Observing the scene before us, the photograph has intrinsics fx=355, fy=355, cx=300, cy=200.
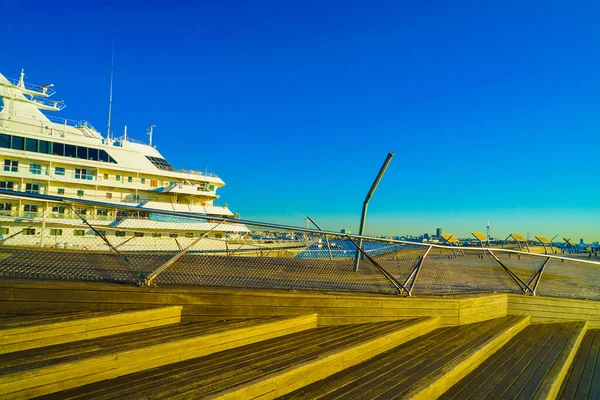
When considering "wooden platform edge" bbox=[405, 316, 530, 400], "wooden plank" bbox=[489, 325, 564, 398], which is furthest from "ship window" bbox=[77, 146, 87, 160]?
"wooden plank" bbox=[489, 325, 564, 398]

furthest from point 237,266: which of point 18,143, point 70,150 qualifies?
point 18,143

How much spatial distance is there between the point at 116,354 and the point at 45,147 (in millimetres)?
23411

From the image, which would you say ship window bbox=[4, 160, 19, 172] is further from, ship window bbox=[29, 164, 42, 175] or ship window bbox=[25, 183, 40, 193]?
ship window bbox=[25, 183, 40, 193]

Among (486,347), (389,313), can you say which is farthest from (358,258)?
(486,347)

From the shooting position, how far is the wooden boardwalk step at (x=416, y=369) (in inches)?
118

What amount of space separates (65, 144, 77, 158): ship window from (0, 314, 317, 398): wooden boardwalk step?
22571mm

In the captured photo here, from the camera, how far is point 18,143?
806 inches

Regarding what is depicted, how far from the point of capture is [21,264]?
4199 mm

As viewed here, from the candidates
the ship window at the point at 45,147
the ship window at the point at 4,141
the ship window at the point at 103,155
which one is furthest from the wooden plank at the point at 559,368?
the ship window at the point at 4,141

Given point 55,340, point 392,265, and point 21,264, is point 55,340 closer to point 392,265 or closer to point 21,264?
point 21,264

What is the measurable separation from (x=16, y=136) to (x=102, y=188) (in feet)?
17.2

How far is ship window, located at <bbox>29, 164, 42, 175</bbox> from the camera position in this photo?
2063 cm

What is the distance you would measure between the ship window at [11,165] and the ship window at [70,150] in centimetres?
253

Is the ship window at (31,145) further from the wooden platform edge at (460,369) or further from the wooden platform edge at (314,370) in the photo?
the wooden platform edge at (460,369)
